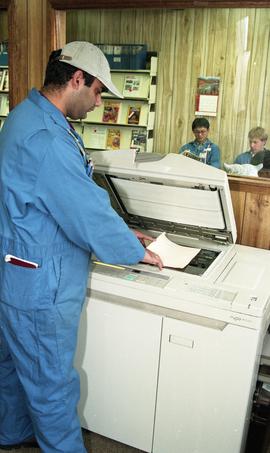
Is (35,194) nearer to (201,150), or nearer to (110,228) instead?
(110,228)

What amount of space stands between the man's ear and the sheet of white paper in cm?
69

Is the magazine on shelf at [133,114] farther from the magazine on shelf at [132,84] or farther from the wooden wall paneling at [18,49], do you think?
the wooden wall paneling at [18,49]

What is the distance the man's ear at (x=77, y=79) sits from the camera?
4.55 feet

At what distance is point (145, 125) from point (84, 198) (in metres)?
3.73

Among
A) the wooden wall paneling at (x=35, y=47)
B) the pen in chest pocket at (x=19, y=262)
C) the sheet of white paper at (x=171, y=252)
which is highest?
the wooden wall paneling at (x=35, y=47)

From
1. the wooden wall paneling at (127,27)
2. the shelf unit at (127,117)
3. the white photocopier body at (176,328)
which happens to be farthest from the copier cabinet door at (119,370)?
the wooden wall paneling at (127,27)

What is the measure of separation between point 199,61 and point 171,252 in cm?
335

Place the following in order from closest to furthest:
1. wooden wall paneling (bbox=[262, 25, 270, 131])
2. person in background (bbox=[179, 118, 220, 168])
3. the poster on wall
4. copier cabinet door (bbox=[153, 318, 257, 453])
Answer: copier cabinet door (bbox=[153, 318, 257, 453]), person in background (bbox=[179, 118, 220, 168]), wooden wall paneling (bbox=[262, 25, 270, 131]), the poster on wall

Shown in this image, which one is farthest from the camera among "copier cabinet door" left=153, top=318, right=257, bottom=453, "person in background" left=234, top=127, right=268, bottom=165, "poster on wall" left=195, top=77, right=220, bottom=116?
"poster on wall" left=195, top=77, right=220, bottom=116

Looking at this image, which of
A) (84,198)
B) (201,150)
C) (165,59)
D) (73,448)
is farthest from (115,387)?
(165,59)

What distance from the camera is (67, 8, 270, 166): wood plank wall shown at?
3.46 m

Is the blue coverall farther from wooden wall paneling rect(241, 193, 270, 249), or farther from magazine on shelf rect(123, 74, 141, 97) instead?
magazine on shelf rect(123, 74, 141, 97)

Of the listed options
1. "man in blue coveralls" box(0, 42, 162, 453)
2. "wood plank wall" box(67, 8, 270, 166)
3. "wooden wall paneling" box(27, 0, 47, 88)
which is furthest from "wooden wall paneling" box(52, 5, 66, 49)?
"man in blue coveralls" box(0, 42, 162, 453)

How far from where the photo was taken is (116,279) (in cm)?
155
